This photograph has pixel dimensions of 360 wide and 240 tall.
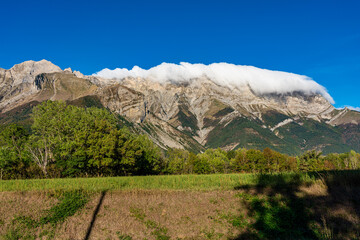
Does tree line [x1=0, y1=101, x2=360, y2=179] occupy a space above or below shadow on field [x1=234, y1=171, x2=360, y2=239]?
above

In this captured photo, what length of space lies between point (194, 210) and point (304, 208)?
10275 millimetres

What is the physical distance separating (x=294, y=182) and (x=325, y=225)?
8463 millimetres

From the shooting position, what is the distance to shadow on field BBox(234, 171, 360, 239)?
61.8 feet

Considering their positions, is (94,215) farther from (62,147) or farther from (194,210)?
(62,147)

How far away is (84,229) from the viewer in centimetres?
2177

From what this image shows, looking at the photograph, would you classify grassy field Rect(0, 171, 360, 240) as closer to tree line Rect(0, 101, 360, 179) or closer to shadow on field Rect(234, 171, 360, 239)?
shadow on field Rect(234, 171, 360, 239)

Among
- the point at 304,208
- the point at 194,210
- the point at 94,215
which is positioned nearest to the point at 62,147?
the point at 94,215

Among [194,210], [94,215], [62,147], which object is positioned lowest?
[94,215]

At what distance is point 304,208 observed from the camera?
21.8 m

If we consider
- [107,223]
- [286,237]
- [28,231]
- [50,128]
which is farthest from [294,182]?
[50,128]

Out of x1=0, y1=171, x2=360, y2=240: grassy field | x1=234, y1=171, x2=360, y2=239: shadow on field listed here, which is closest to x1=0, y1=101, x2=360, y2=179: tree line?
x1=0, y1=171, x2=360, y2=240: grassy field

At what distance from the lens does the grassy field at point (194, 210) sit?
65.9 feet

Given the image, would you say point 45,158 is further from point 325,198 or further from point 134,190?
point 325,198

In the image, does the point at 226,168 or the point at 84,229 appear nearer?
the point at 84,229
